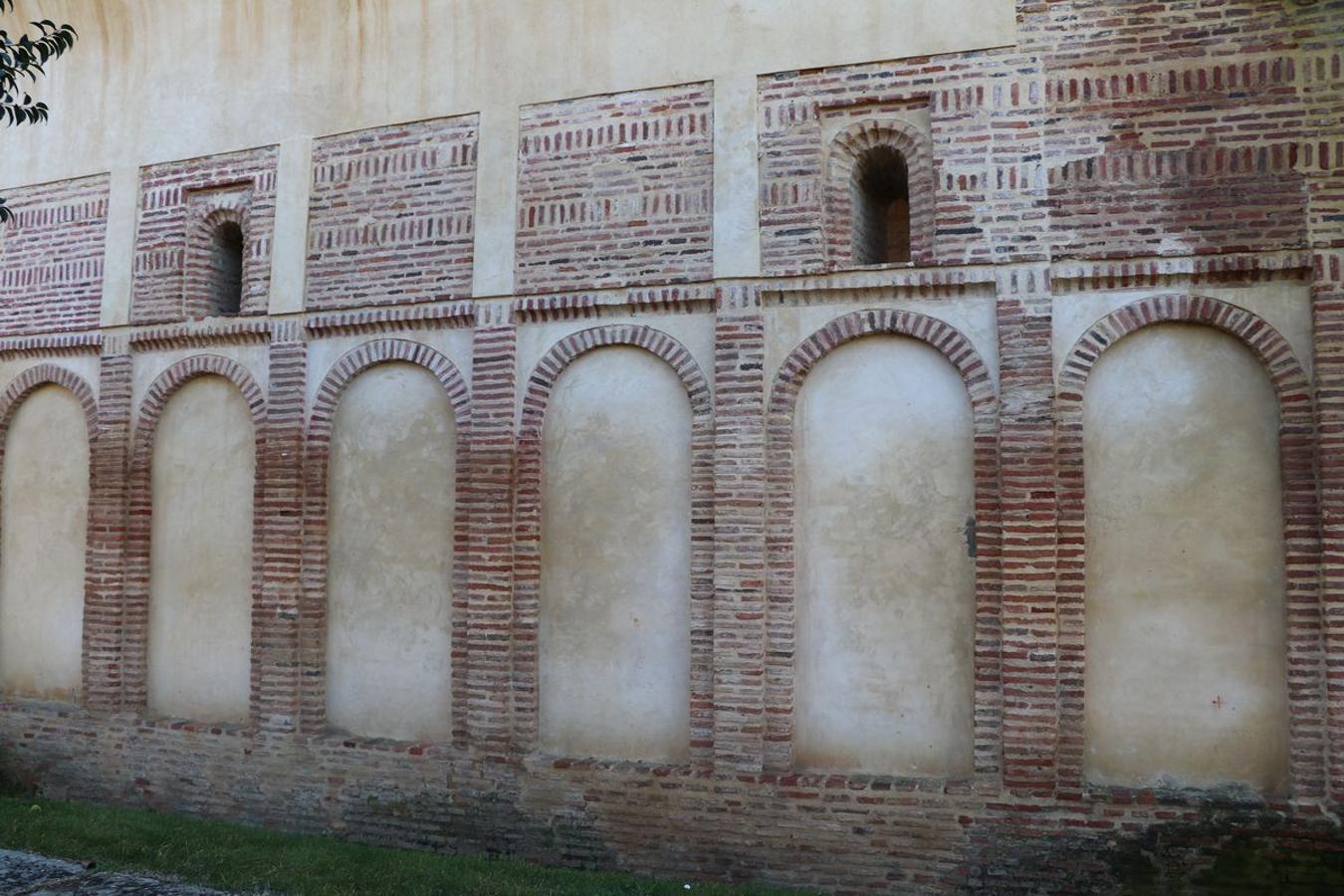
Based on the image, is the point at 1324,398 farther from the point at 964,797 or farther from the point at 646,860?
the point at 646,860

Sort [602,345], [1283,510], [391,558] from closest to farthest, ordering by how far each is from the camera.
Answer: [1283,510], [602,345], [391,558]

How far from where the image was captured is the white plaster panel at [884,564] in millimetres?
6570

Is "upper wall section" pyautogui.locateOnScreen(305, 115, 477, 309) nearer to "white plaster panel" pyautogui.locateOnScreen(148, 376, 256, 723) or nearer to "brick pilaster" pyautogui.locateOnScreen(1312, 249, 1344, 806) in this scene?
"white plaster panel" pyautogui.locateOnScreen(148, 376, 256, 723)

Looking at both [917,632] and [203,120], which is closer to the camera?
[917,632]

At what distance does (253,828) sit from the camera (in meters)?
7.77

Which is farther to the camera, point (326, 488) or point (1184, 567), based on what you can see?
point (326, 488)

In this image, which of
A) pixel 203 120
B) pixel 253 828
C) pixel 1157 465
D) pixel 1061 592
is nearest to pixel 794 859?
pixel 1061 592

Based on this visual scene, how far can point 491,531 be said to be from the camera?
7508 mm

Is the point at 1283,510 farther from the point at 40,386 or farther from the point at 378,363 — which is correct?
the point at 40,386

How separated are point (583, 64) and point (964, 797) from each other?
17.8ft

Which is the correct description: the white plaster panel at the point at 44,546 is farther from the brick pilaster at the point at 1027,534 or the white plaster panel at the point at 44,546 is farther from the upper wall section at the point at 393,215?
the brick pilaster at the point at 1027,534

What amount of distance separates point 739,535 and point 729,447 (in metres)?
0.57

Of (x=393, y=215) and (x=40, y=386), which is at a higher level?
(x=393, y=215)

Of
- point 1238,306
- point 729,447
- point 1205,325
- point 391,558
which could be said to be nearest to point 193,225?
point 391,558
